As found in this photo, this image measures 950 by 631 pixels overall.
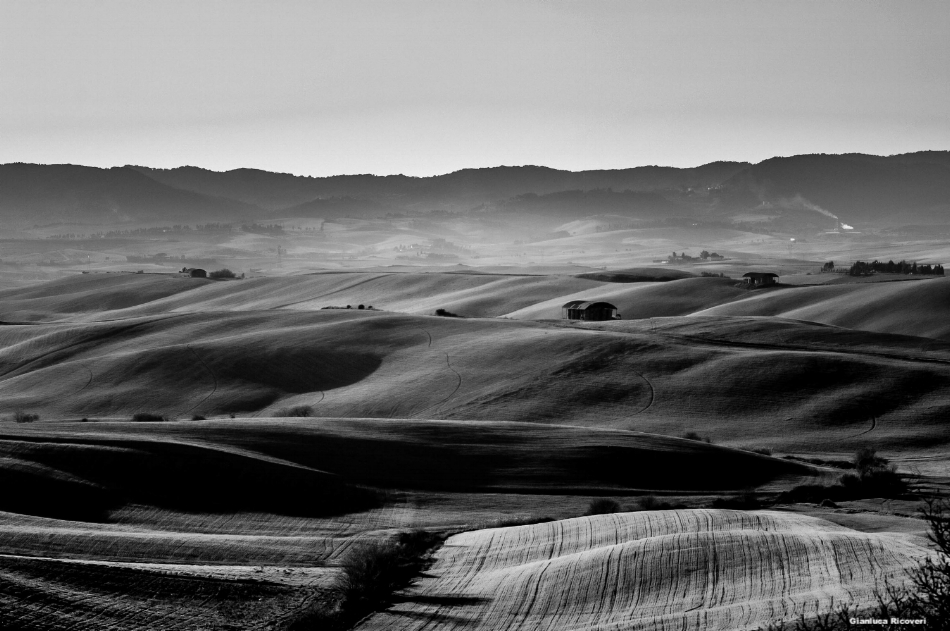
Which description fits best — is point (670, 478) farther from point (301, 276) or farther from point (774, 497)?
point (301, 276)

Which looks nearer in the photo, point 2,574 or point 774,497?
point 2,574

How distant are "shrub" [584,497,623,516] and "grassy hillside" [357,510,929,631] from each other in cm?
556

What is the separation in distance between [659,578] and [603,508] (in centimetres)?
1103

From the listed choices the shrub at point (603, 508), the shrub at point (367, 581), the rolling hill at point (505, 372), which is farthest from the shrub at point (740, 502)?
the rolling hill at point (505, 372)

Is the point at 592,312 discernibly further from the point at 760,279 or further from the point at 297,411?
the point at 297,411

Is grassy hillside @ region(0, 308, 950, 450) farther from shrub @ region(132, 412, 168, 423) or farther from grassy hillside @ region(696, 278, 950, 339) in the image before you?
grassy hillside @ region(696, 278, 950, 339)

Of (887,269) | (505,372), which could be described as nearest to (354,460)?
(505,372)

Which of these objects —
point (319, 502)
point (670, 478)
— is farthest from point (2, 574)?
point (670, 478)

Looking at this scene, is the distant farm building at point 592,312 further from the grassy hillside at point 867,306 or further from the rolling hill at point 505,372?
the rolling hill at point 505,372

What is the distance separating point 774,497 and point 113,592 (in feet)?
74.0

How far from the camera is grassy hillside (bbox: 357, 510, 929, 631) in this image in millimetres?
19547

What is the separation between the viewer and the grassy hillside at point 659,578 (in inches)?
770

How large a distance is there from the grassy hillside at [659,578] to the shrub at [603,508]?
5557mm

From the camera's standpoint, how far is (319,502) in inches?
1321
